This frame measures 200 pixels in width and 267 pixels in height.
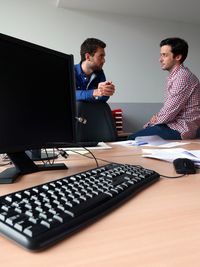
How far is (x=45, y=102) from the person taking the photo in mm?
839

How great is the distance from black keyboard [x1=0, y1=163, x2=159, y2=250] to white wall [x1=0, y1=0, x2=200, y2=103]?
8.89 feet

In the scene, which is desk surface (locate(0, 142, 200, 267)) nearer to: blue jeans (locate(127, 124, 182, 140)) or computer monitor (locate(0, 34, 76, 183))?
computer monitor (locate(0, 34, 76, 183))

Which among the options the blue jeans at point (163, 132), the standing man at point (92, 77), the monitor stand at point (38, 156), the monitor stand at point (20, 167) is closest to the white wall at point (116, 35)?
the standing man at point (92, 77)

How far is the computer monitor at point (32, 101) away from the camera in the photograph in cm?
73

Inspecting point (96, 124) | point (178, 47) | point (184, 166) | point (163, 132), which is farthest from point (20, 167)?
point (178, 47)

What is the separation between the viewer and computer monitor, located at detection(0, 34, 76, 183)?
73cm

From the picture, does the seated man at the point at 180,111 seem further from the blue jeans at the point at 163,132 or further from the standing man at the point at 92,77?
the standing man at the point at 92,77

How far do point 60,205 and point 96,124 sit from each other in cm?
127

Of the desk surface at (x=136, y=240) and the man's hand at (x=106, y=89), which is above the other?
the man's hand at (x=106, y=89)

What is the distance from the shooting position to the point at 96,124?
5.55 feet

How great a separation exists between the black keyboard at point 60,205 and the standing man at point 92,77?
41.2 inches

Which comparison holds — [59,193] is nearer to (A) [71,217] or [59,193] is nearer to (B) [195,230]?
(A) [71,217]

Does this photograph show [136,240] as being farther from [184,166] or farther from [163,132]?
[163,132]

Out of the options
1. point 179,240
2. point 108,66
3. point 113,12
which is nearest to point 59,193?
point 179,240
